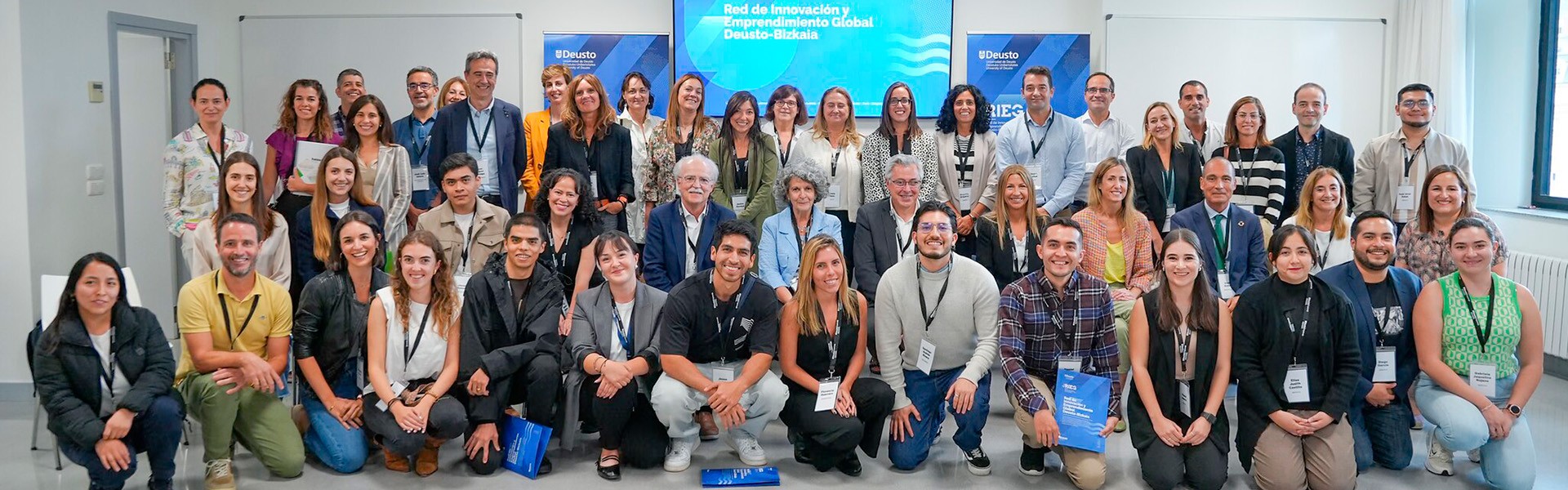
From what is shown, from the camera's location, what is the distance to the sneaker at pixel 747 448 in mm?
4238

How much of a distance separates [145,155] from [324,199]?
97.5 inches

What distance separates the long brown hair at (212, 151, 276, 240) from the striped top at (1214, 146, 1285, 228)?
4.59 m

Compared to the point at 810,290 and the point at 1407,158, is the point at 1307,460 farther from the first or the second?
the point at 1407,158

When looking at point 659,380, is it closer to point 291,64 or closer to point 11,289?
point 11,289

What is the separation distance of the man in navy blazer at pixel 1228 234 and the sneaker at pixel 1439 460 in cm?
103

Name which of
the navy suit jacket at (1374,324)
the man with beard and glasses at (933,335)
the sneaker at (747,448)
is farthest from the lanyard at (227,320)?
the navy suit jacket at (1374,324)

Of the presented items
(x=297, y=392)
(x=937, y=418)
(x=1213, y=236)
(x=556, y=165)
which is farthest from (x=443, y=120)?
(x=1213, y=236)

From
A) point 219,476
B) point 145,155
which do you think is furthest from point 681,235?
point 145,155

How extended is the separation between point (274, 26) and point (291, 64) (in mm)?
266

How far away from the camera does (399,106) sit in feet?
23.7

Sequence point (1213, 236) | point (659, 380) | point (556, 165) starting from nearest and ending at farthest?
point (659, 380), point (1213, 236), point (556, 165)

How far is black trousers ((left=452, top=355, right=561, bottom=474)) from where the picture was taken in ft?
13.6

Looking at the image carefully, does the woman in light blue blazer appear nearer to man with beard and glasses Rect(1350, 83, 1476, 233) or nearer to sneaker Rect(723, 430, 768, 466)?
sneaker Rect(723, 430, 768, 466)

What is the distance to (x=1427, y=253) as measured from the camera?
15.9ft
